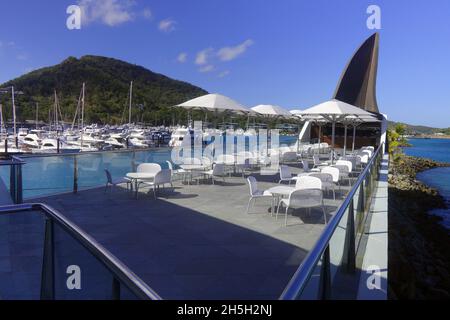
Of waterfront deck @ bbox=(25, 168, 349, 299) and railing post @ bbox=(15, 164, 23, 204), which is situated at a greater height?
railing post @ bbox=(15, 164, 23, 204)

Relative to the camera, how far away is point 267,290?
4035 mm

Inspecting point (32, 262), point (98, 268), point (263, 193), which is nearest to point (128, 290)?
point (98, 268)

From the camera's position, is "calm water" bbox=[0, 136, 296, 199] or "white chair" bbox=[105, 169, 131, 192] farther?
"white chair" bbox=[105, 169, 131, 192]

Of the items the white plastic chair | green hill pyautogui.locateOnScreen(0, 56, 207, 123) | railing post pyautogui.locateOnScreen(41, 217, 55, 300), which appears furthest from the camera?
green hill pyautogui.locateOnScreen(0, 56, 207, 123)

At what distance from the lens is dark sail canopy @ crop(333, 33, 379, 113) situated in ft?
150

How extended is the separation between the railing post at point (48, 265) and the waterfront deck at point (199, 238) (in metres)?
1.08

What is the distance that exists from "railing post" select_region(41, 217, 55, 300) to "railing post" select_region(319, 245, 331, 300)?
2.06 m

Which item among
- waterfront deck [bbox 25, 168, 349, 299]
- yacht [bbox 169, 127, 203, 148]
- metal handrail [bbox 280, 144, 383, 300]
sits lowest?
waterfront deck [bbox 25, 168, 349, 299]

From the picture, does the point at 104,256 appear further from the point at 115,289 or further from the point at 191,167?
the point at 191,167

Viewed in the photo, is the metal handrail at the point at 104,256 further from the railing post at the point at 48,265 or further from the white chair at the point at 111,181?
the white chair at the point at 111,181

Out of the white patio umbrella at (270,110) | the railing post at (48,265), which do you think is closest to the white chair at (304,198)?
the railing post at (48,265)

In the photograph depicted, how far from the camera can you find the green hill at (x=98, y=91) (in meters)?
69.1

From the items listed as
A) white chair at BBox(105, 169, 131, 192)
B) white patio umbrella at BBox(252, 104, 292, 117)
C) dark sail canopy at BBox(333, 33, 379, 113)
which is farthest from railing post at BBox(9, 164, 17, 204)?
dark sail canopy at BBox(333, 33, 379, 113)

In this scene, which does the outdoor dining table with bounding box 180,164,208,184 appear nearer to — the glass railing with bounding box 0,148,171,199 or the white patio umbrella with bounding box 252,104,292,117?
the glass railing with bounding box 0,148,171,199
